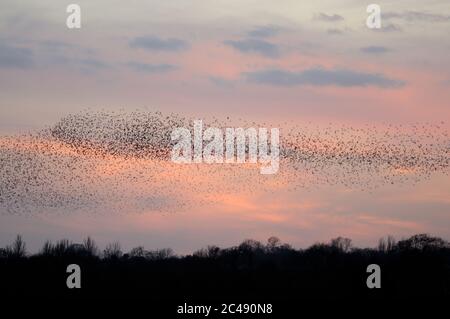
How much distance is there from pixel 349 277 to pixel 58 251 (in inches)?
1923

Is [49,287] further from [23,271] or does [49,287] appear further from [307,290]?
[307,290]

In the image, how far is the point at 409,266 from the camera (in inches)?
4341
